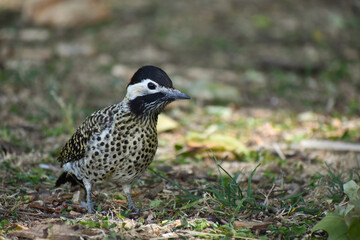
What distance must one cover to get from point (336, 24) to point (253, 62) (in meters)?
3.09

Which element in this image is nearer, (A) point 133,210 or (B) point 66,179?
(A) point 133,210

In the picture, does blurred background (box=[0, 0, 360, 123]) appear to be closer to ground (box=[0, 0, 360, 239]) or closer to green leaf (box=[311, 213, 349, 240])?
ground (box=[0, 0, 360, 239])

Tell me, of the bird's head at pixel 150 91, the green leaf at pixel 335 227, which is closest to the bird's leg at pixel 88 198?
the bird's head at pixel 150 91

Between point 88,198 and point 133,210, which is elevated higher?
point 88,198

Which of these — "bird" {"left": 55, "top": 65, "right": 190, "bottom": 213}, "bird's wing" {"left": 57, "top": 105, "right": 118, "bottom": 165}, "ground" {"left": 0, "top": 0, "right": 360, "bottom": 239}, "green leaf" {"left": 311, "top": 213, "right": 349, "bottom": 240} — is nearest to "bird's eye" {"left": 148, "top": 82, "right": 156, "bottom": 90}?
"bird" {"left": 55, "top": 65, "right": 190, "bottom": 213}

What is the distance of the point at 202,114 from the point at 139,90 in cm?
363

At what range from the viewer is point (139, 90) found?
14.6ft

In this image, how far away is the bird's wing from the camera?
4.54m

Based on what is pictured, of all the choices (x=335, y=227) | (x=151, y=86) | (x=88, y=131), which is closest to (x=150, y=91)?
(x=151, y=86)

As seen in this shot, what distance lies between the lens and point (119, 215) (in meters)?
4.19

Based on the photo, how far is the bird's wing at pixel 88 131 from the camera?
4.54 meters

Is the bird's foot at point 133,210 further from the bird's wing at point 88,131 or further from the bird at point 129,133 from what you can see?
the bird's wing at point 88,131

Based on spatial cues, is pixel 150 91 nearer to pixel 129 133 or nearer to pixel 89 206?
pixel 129 133

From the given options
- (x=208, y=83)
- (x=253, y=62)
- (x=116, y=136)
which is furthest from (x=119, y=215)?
(x=253, y=62)
